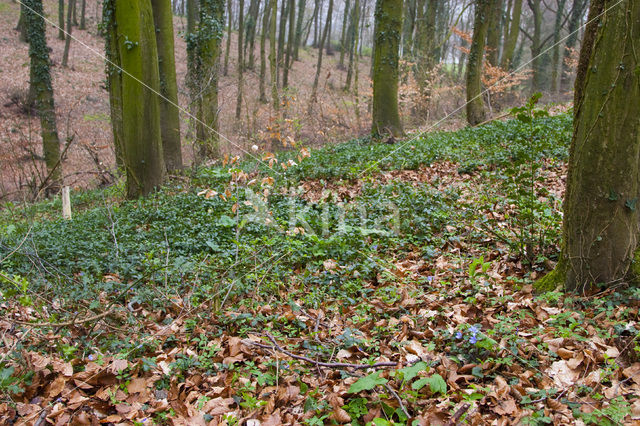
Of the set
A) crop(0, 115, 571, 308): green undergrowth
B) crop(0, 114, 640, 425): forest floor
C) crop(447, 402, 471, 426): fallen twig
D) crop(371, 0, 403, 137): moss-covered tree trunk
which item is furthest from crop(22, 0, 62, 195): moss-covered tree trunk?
crop(447, 402, 471, 426): fallen twig

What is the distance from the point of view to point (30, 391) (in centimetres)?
257

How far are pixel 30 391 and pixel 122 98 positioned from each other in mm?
6178

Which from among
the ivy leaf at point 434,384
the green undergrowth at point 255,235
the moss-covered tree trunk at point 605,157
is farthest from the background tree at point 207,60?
the ivy leaf at point 434,384

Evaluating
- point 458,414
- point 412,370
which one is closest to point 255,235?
point 412,370

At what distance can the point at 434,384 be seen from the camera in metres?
2.25

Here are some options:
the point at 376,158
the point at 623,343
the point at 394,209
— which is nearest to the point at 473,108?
the point at 376,158

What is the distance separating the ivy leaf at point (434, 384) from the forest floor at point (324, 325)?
0.01 m

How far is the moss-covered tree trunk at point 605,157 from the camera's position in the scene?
278 centimetres

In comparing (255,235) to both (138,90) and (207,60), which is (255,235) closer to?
(138,90)

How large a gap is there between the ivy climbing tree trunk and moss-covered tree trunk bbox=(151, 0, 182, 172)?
1604mm

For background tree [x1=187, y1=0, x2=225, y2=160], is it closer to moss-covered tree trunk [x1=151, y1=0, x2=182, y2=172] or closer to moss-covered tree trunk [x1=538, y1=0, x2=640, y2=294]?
moss-covered tree trunk [x1=151, y1=0, x2=182, y2=172]

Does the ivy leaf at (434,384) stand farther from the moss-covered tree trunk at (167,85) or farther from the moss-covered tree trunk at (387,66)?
the moss-covered tree trunk at (387,66)

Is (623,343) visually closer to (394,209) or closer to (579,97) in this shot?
(579,97)

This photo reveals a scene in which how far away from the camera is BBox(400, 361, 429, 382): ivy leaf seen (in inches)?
92.9
